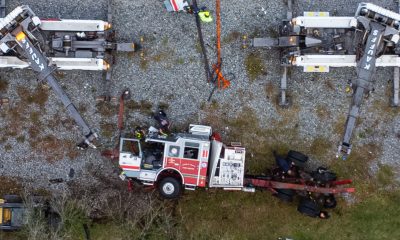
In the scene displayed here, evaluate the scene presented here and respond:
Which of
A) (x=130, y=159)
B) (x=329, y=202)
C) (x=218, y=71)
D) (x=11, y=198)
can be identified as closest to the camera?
(x=130, y=159)

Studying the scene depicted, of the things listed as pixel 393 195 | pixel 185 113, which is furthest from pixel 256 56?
pixel 393 195

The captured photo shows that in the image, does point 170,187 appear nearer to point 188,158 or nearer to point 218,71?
point 188,158

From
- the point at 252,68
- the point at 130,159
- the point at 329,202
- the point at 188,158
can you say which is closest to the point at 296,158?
the point at 329,202

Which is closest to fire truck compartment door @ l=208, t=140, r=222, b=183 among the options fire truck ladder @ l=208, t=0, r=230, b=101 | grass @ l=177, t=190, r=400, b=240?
grass @ l=177, t=190, r=400, b=240

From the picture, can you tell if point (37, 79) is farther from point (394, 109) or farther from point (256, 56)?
point (394, 109)

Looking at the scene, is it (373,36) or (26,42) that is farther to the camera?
(373,36)

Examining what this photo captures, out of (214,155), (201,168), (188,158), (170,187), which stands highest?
(214,155)

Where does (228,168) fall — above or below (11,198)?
above
